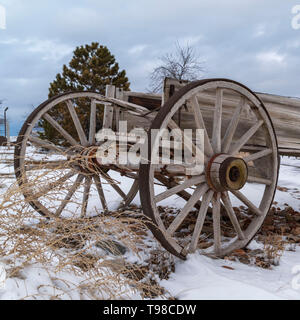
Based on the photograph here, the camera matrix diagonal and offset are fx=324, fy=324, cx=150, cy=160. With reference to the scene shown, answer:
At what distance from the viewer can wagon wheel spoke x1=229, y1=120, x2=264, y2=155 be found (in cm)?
280

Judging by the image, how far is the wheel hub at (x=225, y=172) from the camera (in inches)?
98.8

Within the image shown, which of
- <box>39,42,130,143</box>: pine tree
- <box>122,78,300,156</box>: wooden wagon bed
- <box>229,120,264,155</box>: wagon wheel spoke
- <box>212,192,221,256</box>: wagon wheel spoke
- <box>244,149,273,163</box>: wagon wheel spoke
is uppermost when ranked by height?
<box>39,42,130,143</box>: pine tree

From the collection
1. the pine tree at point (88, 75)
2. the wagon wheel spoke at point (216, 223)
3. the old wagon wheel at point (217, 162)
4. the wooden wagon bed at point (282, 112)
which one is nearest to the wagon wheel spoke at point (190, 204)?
the old wagon wheel at point (217, 162)

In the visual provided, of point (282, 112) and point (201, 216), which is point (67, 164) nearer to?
point (201, 216)

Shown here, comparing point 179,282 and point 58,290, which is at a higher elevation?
point 58,290

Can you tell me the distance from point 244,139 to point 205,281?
4.24 ft

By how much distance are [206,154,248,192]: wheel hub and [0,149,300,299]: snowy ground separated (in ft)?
1.93

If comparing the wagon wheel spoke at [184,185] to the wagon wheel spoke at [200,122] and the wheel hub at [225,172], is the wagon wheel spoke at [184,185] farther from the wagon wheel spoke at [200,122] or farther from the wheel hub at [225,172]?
the wagon wheel spoke at [200,122]

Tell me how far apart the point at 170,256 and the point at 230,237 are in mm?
984

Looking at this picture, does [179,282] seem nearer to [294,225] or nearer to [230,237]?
[230,237]

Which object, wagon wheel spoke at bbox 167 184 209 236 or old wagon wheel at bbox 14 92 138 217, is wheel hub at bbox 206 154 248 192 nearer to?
wagon wheel spoke at bbox 167 184 209 236

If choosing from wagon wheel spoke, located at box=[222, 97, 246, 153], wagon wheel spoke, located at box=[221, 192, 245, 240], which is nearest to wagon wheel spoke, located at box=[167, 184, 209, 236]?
wagon wheel spoke, located at box=[221, 192, 245, 240]

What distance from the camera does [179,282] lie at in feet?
7.30
